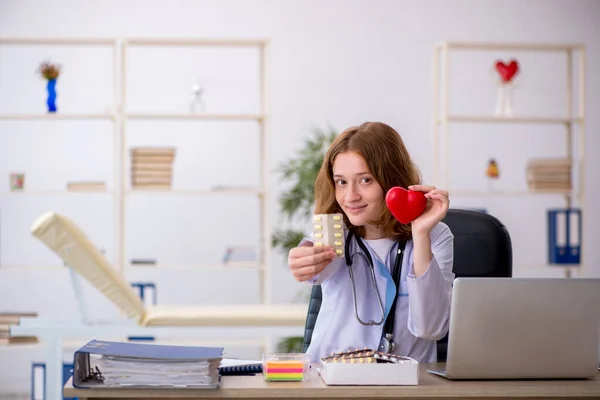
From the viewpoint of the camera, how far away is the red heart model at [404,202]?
5.70 ft

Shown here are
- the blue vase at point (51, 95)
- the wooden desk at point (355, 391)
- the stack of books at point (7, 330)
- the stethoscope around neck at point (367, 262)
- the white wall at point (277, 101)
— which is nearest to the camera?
the wooden desk at point (355, 391)

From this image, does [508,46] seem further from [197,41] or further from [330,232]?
[330,232]

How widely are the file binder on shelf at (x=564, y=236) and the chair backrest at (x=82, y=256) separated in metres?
2.48

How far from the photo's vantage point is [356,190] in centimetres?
198

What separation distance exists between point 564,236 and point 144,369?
12.6ft

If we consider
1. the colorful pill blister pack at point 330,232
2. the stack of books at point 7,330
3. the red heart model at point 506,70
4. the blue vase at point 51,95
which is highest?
the red heart model at point 506,70

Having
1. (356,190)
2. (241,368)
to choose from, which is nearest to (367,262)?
(356,190)

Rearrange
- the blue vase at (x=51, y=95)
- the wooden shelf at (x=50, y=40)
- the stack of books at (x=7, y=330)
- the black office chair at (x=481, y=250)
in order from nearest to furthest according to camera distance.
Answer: the black office chair at (x=481, y=250)
the stack of books at (x=7, y=330)
the wooden shelf at (x=50, y=40)
the blue vase at (x=51, y=95)

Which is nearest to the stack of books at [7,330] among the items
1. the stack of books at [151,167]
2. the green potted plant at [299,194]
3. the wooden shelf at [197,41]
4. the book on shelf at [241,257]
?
the stack of books at [151,167]

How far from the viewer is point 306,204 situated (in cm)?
515

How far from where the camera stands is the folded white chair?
3.45 meters

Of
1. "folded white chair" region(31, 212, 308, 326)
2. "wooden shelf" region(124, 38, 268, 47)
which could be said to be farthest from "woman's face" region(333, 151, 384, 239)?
"wooden shelf" region(124, 38, 268, 47)

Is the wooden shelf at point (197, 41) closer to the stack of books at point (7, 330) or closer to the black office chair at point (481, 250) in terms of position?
the stack of books at point (7, 330)

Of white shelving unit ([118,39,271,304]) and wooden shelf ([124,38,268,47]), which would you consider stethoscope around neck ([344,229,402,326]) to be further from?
wooden shelf ([124,38,268,47])
